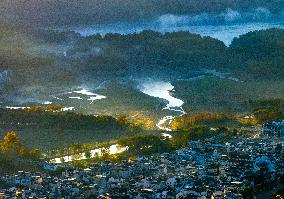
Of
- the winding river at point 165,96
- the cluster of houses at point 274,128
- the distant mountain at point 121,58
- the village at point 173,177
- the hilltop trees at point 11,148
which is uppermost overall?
the distant mountain at point 121,58

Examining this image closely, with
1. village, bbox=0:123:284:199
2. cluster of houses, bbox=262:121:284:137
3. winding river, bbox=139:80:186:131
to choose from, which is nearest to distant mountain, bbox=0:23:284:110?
winding river, bbox=139:80:186:131

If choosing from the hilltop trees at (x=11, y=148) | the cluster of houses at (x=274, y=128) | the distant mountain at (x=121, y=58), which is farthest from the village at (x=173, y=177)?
the distant mountain at (x=121, y=58)

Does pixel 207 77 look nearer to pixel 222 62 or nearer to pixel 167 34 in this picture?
pixel 222 62

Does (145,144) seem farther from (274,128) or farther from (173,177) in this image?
(173,177)

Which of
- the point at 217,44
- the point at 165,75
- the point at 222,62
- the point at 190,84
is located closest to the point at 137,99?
the point at 190,84

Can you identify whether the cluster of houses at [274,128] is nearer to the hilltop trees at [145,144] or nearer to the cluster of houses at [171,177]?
the cluster of houses at [171,177]

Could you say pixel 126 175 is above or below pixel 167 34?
below

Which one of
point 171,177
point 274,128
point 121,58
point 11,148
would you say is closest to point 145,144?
point 11,148

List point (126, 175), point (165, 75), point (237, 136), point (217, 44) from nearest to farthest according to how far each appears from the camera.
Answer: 1. point (126, 175)
2. point (237, 136)
3. point (165, 75)
4. point (217, 44)
